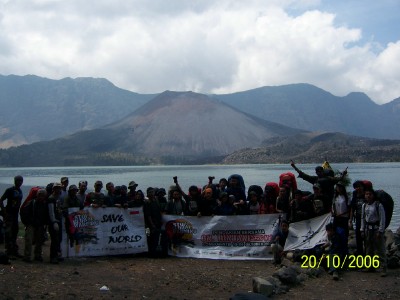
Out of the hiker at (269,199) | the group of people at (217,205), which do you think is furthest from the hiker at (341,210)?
the hiker at (269,199)

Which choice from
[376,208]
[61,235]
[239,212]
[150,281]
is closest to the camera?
[150,281]

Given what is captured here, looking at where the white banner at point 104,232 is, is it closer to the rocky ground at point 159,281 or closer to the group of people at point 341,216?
the rocky ground at point 159,281

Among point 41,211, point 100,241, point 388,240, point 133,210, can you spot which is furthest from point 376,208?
point 41,211

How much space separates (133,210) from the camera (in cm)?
1190

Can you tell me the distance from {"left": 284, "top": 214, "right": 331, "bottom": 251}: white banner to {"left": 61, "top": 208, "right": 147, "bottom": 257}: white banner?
11.9 ft

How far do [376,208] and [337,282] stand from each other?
1.83 meters

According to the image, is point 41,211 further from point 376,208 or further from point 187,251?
point 376,208

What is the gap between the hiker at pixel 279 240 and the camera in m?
11.1

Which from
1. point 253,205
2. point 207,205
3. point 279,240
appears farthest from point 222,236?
point 279,240

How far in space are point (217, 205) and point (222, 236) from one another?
82 centimetres

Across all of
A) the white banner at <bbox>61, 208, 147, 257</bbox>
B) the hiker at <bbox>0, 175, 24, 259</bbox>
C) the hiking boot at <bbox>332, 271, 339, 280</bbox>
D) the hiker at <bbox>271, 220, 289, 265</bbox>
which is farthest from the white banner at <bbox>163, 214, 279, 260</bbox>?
the hiker at <bbox>0, 175, 24, 259</bbox>

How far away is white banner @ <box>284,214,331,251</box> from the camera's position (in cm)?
1083

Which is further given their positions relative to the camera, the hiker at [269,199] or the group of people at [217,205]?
the hiker at [269,199]

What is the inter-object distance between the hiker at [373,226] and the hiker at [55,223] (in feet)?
22.1
